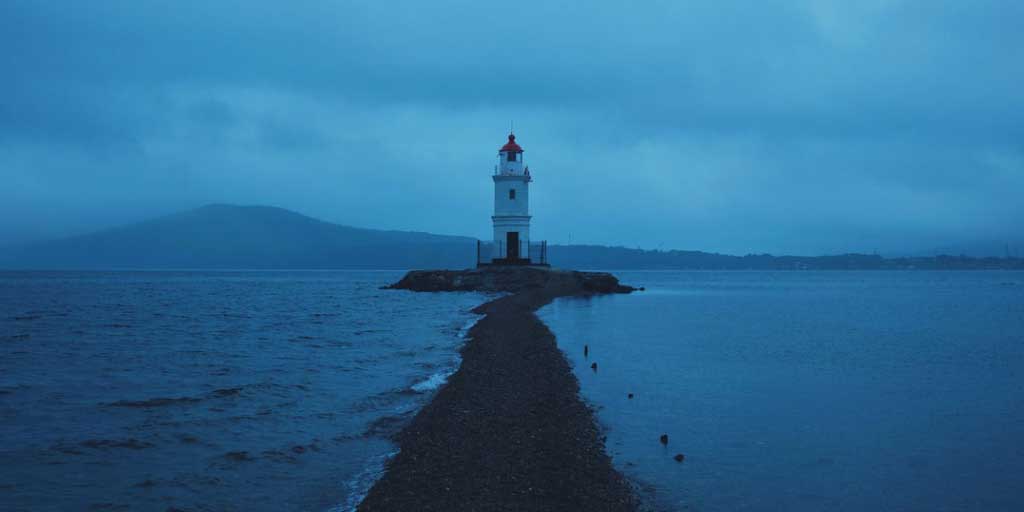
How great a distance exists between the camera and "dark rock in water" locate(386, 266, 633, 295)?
181 ft

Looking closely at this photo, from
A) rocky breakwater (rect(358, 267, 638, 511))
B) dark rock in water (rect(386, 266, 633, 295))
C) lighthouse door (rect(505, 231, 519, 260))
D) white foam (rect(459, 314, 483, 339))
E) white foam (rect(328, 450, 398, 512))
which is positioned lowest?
white foam (rect(328, 450, 398, 512))

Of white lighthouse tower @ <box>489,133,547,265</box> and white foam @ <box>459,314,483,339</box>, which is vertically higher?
white lighthouse tower @ <box>489,133,547,265</box>

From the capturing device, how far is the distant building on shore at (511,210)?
180 feet

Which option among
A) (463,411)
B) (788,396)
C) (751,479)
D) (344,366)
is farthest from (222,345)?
(751,479)

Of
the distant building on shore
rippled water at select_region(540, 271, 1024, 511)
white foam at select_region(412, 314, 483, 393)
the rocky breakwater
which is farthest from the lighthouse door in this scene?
the rocky breakwater

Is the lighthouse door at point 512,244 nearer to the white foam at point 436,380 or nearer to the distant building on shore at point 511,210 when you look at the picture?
the distant building on shore at point 511,210

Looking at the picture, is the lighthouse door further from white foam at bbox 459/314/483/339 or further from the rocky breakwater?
the rocky breakwater

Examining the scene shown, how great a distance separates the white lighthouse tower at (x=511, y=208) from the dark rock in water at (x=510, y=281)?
1437mm

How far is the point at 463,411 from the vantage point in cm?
1370

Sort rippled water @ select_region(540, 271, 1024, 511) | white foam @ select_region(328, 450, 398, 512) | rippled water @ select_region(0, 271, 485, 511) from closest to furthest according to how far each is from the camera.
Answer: white foam @ select_region(328, 450, 398, 512), rippled water @ select_region(0, 271, 485, 511), rippled water @ select_region(540, 271, 1024, 511)

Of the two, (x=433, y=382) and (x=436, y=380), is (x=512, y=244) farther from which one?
(x=433, y=382)

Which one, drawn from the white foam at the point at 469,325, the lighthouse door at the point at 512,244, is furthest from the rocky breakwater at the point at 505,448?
the lighthouse door at the point at 512,244

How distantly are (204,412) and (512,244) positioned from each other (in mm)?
42984

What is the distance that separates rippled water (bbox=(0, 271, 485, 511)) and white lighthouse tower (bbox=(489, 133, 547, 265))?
25416 mm
